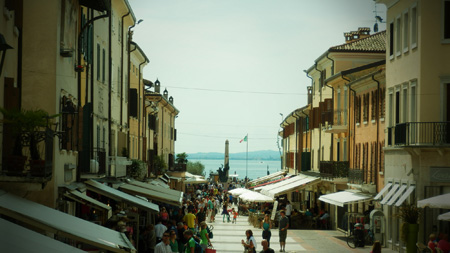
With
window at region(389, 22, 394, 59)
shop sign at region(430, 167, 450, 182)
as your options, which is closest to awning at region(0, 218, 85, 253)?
shop sign at region(430, 167, 450, 182)

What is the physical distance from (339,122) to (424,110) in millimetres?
16225

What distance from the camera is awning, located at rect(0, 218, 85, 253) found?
1044cm

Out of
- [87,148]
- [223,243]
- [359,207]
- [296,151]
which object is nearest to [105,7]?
[87,148]

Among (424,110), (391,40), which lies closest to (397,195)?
(424,110)

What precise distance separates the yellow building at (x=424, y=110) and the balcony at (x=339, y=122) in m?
12.7

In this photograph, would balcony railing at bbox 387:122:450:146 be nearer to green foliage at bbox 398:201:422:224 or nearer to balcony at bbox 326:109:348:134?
green foliage at bbox 398:201:422:224

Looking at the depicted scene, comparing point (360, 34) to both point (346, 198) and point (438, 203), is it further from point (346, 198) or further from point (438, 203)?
point (438, 203)

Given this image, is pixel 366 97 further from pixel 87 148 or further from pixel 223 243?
pixel 87 148

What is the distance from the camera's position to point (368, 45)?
49.8m

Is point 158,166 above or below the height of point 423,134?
below

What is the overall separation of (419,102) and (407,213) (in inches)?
164

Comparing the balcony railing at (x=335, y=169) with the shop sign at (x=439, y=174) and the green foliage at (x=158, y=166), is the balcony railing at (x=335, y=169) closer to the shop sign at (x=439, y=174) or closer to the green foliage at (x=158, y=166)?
the green foliage at (x=158, y=166)

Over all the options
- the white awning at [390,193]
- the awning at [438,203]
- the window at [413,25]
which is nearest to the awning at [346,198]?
the white awning at [390,193]

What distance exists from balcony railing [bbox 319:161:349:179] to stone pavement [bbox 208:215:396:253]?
3.14 metres
